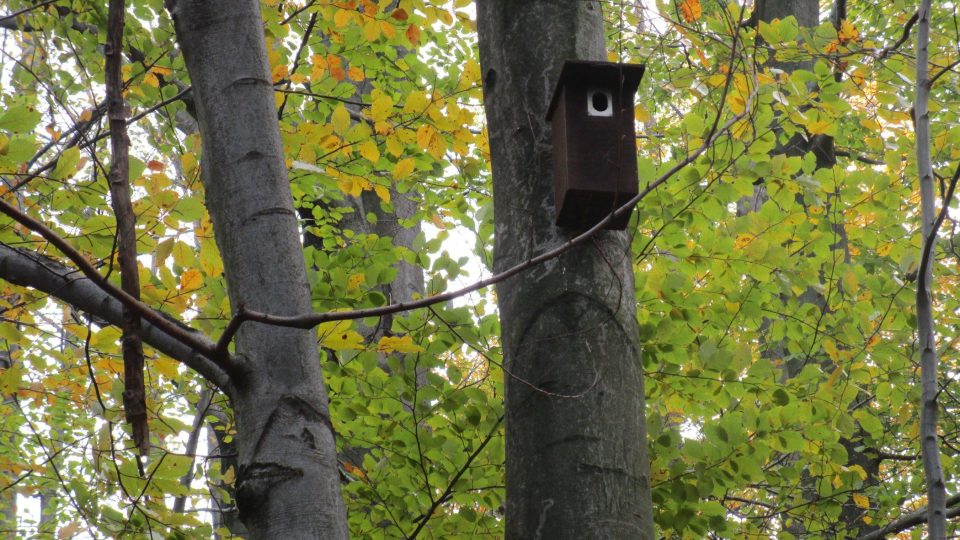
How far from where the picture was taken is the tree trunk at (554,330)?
1659mm

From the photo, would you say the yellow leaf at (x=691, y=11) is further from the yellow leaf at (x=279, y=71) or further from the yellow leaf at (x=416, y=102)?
the yellow leaf at (x=279, y=71)

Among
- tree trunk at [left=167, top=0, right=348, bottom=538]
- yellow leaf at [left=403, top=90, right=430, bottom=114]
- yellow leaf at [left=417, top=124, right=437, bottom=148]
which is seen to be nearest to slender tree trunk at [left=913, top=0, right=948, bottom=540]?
tree trunk at [left=167, top=0, right=348, bottom=538]

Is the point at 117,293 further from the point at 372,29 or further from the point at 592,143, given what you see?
the point at 372,29

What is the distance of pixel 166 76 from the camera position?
13.2ft

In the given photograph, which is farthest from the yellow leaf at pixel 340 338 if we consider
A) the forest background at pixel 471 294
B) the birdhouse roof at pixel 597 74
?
the birdhouse roof at pixel 597 74

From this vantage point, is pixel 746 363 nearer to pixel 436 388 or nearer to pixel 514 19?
pixel 436 388

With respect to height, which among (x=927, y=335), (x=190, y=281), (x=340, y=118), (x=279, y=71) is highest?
(x=279, y=71)

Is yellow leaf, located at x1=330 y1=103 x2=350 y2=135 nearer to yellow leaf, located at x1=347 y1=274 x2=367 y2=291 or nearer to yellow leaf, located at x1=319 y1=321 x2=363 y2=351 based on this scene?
yellow leaf, located at x1=347 y1=274 x2=367 y2=291

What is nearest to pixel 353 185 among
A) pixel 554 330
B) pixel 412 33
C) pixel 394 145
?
pixel 394 145

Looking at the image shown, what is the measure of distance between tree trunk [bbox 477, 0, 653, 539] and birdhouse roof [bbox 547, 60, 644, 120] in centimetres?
13

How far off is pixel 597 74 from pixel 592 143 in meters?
0.17

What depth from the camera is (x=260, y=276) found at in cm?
177

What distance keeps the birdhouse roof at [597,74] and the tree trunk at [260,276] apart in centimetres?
68

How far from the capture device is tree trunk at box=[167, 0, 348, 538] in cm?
158
